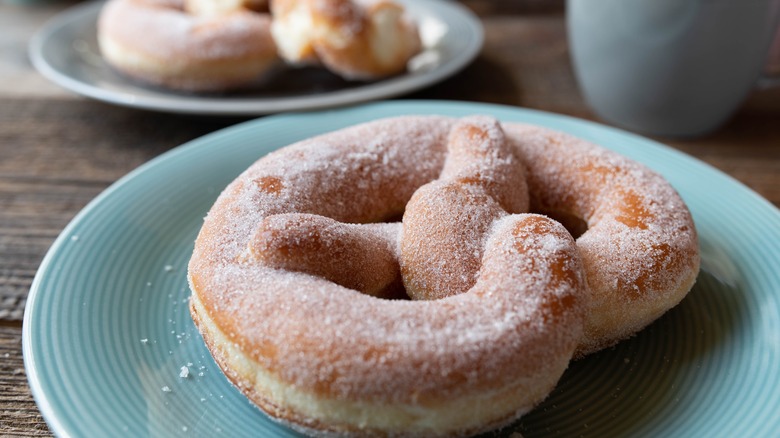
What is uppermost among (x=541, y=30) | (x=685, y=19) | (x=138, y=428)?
(x=685, y=19)

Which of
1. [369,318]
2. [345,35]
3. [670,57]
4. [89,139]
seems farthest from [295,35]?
[369,318]

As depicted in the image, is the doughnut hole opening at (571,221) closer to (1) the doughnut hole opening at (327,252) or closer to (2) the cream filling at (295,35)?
(1) the doughnut hole opening at (327,252)

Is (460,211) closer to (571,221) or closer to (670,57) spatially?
(571,221)

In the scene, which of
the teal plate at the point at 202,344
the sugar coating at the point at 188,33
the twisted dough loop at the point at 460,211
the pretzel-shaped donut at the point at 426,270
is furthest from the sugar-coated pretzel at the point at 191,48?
the twisted dough loop at the point at 460,211

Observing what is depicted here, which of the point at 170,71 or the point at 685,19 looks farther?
Answer: the point at 170,71

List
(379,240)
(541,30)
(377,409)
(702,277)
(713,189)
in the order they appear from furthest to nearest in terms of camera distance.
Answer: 1. (541,30)
2. (713,189)
3. (702,277)
4. (379,240)
5. (377,409)

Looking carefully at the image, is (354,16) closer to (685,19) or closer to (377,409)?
(685,19)

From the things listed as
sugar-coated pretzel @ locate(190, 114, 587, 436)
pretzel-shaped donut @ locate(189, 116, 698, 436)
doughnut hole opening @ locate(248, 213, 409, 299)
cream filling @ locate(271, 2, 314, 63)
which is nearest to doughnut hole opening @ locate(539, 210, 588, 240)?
pretzel-shaped donut @ locate(189, 116, 698, 436)

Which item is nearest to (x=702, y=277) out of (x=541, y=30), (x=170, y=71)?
(x=170, y=71)
